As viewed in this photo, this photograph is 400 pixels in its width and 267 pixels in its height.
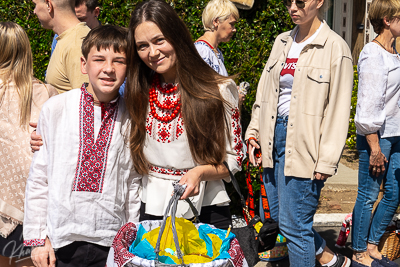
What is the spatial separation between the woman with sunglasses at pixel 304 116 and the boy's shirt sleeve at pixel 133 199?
119cm

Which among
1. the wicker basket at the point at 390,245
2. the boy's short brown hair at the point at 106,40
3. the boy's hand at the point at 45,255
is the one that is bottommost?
the wicker basket at the point at 390,245

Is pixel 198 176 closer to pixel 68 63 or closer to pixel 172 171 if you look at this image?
pixel 172 171

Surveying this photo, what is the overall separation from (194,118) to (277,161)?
1.30 m

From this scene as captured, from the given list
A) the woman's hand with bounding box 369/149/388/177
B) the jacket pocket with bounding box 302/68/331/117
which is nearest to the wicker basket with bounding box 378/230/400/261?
the woman's hand with bounding box 369/149/388/177

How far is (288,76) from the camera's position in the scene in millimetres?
3068

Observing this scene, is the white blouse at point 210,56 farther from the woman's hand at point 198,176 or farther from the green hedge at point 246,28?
the woman's hand at point 198,176

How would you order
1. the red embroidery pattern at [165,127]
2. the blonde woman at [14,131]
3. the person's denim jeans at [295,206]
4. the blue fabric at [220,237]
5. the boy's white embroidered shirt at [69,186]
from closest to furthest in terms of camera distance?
1. the blue fabric at [220,237]
2. the boy's white embroidered shirt at [69,186]
3. the red embroidery pattern at [165,127]
4. the blonde woman at [14,131]
5. the person's denim jeans at [295,206]

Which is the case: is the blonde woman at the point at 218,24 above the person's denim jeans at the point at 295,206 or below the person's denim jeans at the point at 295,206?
above

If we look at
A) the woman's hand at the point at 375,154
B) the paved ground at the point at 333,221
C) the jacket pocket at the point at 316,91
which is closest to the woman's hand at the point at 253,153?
the jacket pocket at the point at 316,91

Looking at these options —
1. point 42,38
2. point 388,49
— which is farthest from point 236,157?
point 42,38

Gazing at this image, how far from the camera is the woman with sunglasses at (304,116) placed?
114 inches

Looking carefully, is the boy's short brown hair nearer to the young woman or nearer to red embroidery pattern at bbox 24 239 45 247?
the young woman

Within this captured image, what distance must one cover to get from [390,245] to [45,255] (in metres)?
3.06

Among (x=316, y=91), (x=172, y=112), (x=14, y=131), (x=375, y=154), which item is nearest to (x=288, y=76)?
(x=316, y=91)
